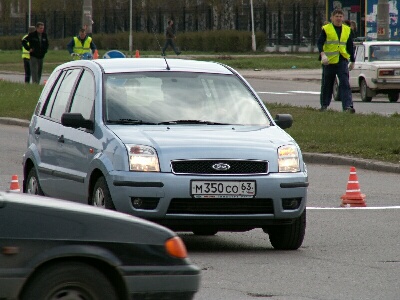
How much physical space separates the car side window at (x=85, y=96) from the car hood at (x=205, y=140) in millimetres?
609

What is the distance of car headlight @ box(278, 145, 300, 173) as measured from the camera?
31.3 feet

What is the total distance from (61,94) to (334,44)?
12.1 m

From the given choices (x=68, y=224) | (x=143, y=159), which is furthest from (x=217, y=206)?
(x=68, y=224)

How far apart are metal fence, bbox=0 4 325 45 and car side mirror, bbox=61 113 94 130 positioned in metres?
51.1

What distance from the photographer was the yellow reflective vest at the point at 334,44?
22641 mm

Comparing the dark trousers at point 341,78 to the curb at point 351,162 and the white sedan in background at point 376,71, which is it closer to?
the curb at point 351,162

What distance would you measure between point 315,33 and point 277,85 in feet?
85.7

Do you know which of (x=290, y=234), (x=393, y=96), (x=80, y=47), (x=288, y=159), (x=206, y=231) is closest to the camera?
(x=288, y=159)

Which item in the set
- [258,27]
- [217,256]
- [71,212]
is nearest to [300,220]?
[217,256]

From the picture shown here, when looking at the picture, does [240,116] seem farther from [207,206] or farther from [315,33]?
[315,33]

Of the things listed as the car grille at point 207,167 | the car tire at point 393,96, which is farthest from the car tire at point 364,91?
the car grille at point 207,167

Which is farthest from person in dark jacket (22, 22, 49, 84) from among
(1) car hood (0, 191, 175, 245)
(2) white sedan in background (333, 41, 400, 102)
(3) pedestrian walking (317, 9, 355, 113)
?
(1) car hood (0, 191, 175, 245)

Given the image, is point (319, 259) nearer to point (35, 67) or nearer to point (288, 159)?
point (288, 159)

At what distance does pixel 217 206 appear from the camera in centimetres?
930
